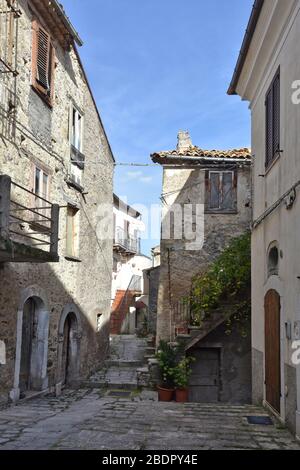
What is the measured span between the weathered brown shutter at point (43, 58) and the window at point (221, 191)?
20.4ft

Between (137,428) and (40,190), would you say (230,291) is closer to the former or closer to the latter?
(40,190)

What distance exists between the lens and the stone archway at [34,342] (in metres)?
10.1

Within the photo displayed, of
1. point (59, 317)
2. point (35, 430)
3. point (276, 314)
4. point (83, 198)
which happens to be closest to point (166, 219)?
point (83, 198)

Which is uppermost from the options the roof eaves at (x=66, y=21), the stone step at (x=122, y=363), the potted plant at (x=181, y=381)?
the roof eaves at (x=66, y=21)

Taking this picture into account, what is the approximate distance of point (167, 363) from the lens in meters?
11.1

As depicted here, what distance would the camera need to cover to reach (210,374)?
485 inches

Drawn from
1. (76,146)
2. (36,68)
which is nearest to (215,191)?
(76,146)

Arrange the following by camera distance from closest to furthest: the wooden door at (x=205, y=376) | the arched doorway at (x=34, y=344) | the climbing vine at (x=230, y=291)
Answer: the arched doorway at (x=34, y=344)
the climbing vine at (x=230, y=291)
the wooden door at (x=205, y=376)

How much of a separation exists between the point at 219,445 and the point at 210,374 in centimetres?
701

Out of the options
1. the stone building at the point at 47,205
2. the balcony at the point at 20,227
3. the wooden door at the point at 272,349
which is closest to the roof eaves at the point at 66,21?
the stone building at the point at 47,205

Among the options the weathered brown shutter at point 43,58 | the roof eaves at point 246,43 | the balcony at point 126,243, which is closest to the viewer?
the roof eaves at point 246,43

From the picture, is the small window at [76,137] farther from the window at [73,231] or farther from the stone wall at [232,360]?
the stone wall at [232,360]

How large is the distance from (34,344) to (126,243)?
77.4 ft

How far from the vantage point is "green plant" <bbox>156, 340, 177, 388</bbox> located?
1096cm
